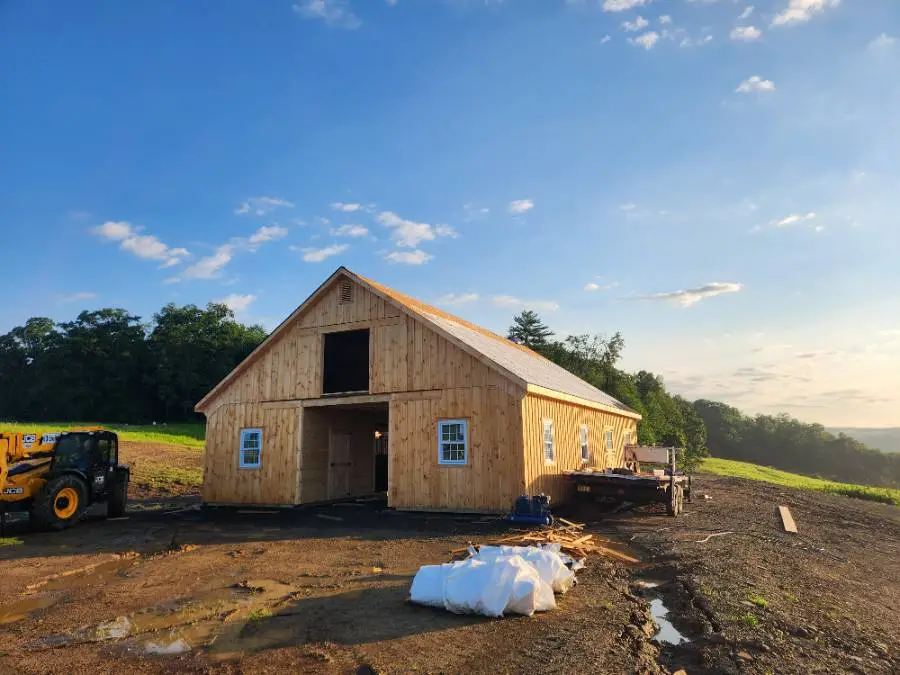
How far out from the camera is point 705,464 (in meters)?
55.6

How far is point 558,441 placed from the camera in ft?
55.5

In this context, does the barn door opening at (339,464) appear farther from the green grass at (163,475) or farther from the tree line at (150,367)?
the tree line at (150,367)

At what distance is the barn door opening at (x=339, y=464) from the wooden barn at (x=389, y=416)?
36mm

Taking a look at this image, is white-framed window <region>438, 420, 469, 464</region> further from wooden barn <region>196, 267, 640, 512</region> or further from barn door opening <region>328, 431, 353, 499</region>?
barn door opening <region>328, 431, 353, 499</region>

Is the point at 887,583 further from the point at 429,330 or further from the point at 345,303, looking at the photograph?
the point at 345,303

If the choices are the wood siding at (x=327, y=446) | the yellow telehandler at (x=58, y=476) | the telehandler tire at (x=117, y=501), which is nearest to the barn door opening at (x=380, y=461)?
the wood siding at (x=327, y=446)

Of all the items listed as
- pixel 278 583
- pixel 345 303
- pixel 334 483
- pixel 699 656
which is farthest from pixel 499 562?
pixel 334 483

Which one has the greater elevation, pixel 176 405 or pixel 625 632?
pixel 176 405

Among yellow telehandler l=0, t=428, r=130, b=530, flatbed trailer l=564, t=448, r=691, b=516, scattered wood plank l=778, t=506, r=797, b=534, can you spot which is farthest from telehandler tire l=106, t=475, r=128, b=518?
scattered wood plank l=778, t=506, r=797, b=534

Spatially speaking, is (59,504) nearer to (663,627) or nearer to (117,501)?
(117,501)

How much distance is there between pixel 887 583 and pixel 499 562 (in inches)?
278

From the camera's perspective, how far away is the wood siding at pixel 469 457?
14578 mm

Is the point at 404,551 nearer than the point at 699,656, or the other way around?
the point at 699,656

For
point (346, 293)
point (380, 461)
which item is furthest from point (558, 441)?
point (380, 461)
